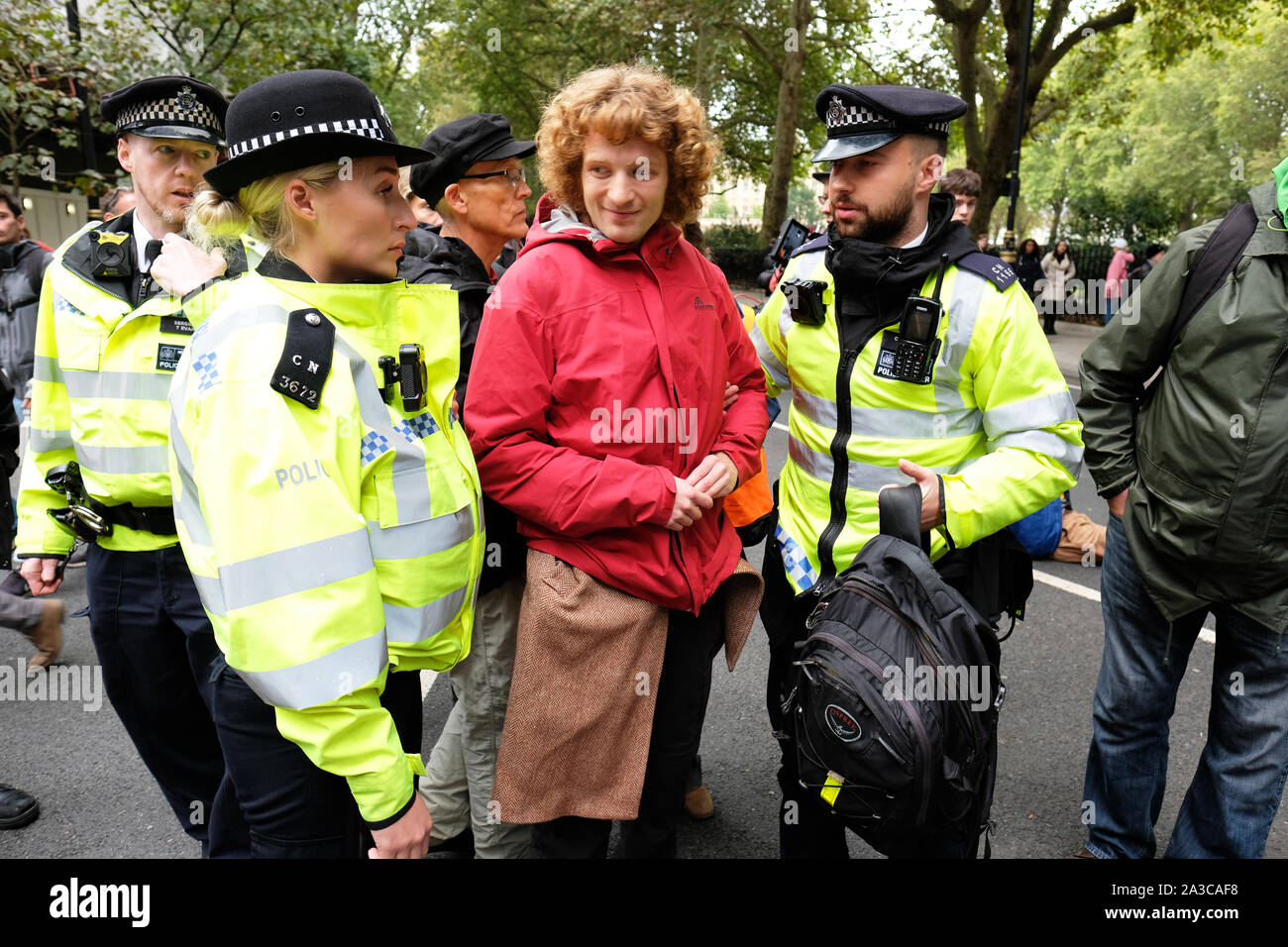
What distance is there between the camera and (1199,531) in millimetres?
2297

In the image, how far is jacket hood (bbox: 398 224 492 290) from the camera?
2.57 metres

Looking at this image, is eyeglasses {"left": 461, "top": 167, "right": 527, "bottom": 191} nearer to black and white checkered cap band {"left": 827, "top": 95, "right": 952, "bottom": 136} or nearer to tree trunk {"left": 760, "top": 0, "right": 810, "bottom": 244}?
black and white checkered cap band {"left": 827, "top": 95, "right": 952, "bottom": 136}

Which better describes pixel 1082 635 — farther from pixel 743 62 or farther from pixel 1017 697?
pixel 743 62

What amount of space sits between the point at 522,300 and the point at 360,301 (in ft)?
1.40

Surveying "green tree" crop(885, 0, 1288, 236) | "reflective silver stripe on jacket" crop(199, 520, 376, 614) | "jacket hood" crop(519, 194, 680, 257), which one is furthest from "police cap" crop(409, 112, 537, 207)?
"green tree" crop(885, 0, 1288, 236)

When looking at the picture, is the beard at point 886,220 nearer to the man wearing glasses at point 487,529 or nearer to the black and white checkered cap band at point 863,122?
the black and white checkered cap band at point 863,122

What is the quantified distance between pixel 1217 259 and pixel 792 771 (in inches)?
65.8

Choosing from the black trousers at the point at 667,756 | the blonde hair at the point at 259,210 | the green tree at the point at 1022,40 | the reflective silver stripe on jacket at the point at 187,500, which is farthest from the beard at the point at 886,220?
the green tree at the point at 1022,40

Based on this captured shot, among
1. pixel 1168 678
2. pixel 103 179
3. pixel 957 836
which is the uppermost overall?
pixel 103 179

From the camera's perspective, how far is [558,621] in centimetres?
202

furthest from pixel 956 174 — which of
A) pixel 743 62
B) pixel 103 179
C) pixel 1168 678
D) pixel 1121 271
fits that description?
pixel 743 62

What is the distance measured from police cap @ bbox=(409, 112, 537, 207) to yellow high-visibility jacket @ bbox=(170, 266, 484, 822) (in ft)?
4.50

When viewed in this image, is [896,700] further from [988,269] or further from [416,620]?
[988,269]

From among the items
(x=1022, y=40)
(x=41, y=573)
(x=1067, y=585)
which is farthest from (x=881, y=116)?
(x=1022, y=40)
